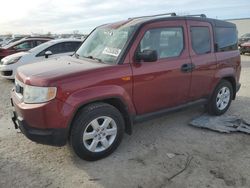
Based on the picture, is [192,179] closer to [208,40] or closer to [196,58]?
[196,58]

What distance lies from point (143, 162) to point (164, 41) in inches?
76.5

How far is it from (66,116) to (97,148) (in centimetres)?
75

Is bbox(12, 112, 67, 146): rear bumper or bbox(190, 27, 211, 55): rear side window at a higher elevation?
bbox(190, 27, 211, 55): rear side window

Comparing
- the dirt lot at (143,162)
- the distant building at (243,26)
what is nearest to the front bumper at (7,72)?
the dirt lot at (143,162)

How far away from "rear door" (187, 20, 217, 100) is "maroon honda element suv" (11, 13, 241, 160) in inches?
0.7

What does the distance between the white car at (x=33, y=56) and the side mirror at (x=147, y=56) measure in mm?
5744

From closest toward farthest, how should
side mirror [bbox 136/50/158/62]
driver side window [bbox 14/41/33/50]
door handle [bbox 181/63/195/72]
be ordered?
side mirror [bbox 136/50/158/62] < door handle [bbox 181/63/195/72] < driver side window [bbox 14/41/33/50]

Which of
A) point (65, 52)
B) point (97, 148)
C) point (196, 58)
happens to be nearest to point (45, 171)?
point (97, 148)

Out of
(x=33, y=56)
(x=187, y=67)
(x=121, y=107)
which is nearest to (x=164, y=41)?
(x=187, y=67)

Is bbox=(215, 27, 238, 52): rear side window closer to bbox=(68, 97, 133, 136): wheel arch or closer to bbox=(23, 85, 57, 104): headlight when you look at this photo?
bbox=(68, 97, 133, 136): wheel arch

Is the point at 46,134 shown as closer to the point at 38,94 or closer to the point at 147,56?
the point at 38,94

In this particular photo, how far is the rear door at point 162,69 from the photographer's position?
13.3 feet

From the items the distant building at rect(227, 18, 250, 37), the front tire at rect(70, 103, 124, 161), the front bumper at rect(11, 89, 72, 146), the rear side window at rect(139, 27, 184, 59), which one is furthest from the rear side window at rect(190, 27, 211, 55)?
the distant building at rect(227, 18, 250, 37)

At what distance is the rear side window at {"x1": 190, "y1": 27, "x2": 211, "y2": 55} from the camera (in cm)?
481
